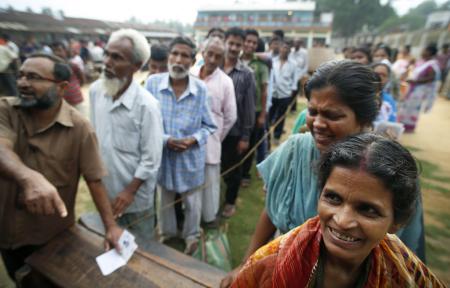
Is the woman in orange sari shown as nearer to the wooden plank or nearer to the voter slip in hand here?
the wooden plank

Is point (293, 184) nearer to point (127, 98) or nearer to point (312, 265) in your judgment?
point (312, 265)

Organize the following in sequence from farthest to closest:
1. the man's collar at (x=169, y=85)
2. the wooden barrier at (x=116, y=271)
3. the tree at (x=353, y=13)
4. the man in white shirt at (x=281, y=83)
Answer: the tree at (x=353, y=13) < the man in white shirt at (x=281, y=83) < the man's collar at (x=169, y=85) < the wooden barrier at (x=116, y=271)

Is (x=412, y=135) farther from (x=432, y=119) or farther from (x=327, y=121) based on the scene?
(x=327, y=121)

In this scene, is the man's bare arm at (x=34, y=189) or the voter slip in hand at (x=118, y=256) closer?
the man's bare arm at (x=34, y=189)

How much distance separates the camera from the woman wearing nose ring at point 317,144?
1.10 metres

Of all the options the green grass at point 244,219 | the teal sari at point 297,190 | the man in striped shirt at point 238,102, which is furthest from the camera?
the man in striped shirt at point 238,102

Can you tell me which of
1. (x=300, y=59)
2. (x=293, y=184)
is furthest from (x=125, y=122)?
(x=300, y=59)

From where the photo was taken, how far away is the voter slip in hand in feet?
5.11

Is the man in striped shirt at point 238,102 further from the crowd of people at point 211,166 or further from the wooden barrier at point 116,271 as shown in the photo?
the wooden barrier at point 116,271

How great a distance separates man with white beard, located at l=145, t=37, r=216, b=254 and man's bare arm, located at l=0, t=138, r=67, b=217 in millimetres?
1149

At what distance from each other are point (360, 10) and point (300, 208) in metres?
58.0

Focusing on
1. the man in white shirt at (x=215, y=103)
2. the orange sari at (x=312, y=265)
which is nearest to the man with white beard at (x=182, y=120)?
the man in white shirt at (x=215, y=103)

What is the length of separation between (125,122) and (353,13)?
187 feet

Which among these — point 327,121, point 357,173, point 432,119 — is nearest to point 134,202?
point 327,121
